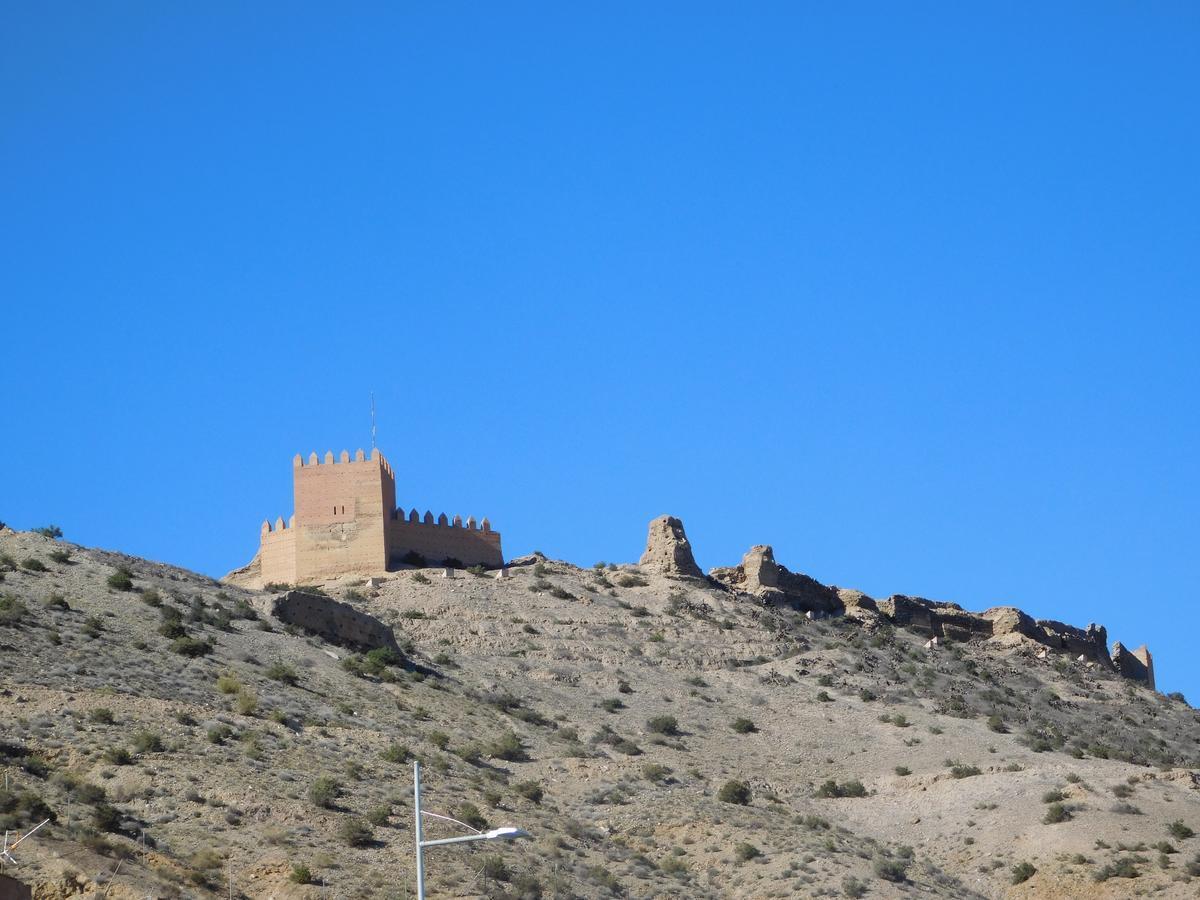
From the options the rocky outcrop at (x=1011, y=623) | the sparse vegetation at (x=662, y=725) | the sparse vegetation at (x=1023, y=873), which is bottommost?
the sparse vegetation at (x=1023, y=873)

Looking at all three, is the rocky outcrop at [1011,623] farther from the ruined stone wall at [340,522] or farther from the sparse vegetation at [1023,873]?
the sparse vegetation at [1023,873]

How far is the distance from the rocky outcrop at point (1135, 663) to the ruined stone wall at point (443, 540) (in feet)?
77.0

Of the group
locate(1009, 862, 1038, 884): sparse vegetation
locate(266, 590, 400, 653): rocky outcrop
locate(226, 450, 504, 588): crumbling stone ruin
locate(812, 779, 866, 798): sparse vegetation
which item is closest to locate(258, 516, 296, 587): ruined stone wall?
locate(226, 450, 504, 588): crumbling stone ruin

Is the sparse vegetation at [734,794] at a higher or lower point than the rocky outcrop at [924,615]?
lower

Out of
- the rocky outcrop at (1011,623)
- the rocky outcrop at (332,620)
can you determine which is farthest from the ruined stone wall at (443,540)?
the rocky outcrop at (1011,623)

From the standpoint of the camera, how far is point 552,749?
5109cm

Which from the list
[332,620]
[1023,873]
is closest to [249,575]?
[332,620]

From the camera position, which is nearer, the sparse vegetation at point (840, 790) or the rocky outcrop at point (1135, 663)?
the sparse vegetation at point (840, 790)

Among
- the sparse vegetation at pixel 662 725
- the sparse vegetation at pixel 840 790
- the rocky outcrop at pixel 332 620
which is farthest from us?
the rocky outcrop at pixel 332 620

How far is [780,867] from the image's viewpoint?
1718 inches

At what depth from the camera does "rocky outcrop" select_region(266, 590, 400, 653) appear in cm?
5703

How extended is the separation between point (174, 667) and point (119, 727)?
19.5ft

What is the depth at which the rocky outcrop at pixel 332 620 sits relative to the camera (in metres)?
57.0

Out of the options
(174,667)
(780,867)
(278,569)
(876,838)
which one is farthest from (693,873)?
(278,569)
